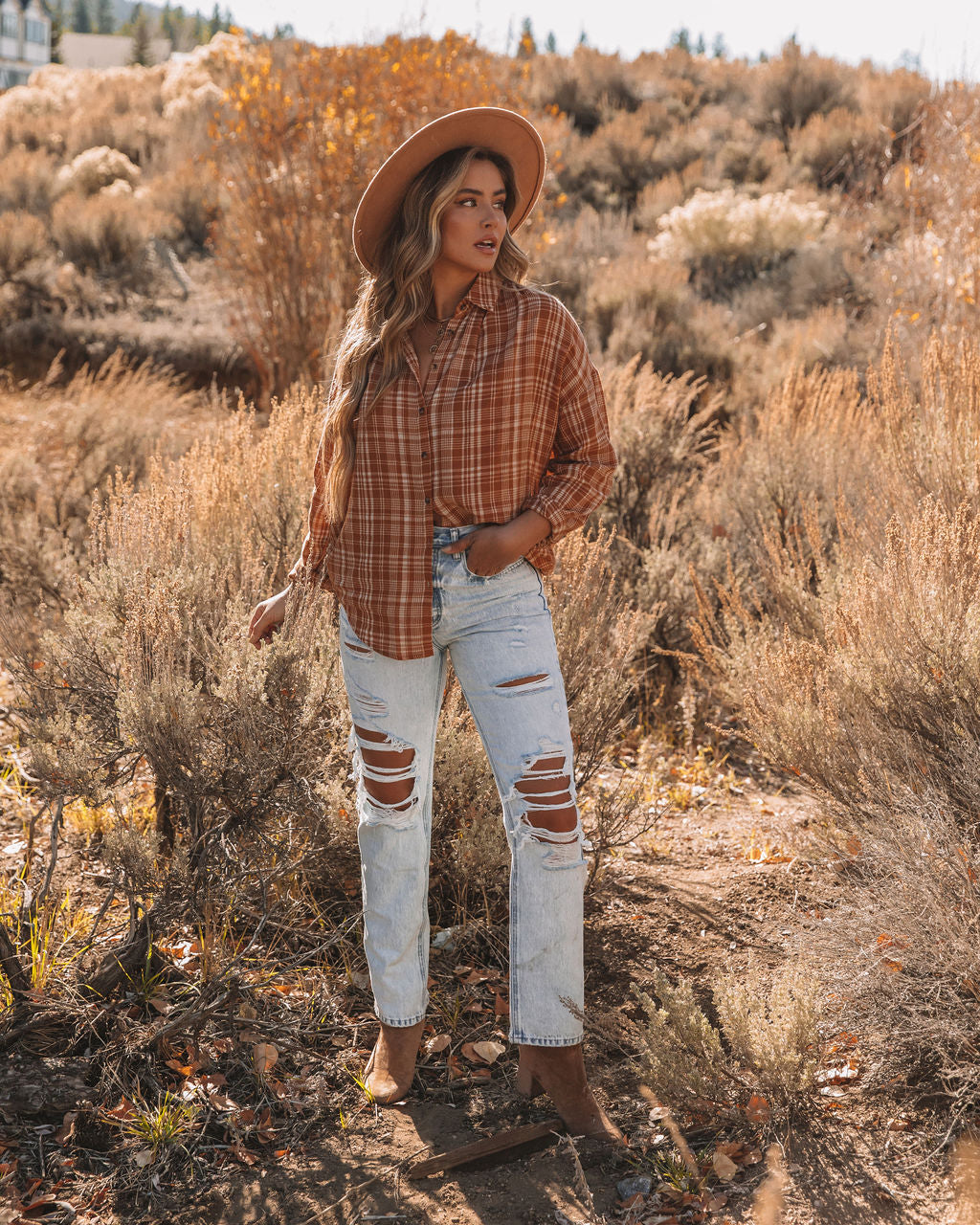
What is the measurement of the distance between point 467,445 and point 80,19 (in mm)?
111465

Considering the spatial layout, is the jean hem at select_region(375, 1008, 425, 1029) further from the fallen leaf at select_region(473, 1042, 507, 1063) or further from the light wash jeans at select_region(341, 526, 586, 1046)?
the fallen leaf at select_region(473, 1042, 507, 1063)

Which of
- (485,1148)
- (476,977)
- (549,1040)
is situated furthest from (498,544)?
(476,977)

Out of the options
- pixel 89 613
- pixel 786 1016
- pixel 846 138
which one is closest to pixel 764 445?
pixel 89 613

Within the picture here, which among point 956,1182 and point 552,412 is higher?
point 552,412

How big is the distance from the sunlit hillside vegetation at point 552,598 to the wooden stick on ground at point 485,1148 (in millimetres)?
321

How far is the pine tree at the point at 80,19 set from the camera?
9281cm

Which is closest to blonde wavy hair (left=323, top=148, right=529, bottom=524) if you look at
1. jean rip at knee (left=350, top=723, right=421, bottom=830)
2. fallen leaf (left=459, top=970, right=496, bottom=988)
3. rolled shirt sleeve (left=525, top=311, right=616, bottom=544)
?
rolled shirt sleeve (left=525, top=311, right=616, bottom=544)

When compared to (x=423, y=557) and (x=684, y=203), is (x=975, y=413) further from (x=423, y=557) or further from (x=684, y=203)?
(x=684, y=203)

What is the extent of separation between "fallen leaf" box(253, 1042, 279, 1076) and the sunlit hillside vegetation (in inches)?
5.3

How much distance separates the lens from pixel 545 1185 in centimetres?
222

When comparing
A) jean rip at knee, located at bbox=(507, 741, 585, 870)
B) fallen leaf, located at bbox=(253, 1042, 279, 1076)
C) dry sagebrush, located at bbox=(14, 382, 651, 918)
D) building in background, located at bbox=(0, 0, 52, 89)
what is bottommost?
fallen leaf, located at bbox=(253, 1042, 279, 1076)

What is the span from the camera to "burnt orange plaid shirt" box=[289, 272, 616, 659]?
2139mm

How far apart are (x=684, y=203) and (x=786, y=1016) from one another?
1415 centimetres

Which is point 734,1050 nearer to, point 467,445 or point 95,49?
point 467,445
